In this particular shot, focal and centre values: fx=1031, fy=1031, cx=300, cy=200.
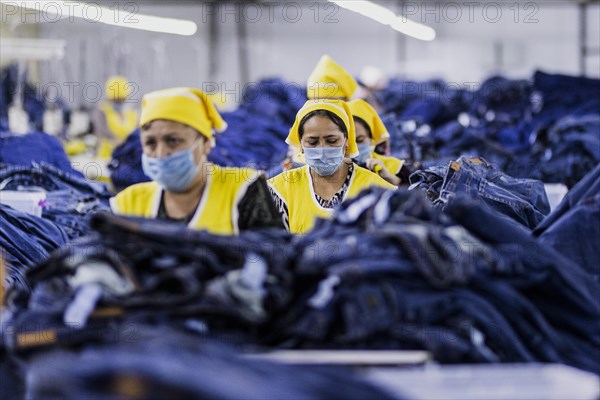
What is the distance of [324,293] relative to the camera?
2.20m

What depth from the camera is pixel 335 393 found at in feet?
6.04

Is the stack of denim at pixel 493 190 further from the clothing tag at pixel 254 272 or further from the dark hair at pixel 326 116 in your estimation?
the clothing tag at pixel 254 272

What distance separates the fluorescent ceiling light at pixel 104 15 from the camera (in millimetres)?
9266

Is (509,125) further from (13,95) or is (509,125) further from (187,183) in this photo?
(187,183)

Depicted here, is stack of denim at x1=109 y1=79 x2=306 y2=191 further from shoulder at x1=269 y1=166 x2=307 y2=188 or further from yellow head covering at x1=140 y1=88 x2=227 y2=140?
yellow head covering at x1=140 y1=88 x2=227 y2=140

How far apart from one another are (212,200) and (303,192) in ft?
4.34

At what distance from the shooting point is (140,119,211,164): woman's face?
10.1ft

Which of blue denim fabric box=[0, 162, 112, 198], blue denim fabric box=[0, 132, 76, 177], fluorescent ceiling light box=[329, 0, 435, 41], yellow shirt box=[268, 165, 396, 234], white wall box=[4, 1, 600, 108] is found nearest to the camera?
yellow shirt box=[268, 165, 396, 234]

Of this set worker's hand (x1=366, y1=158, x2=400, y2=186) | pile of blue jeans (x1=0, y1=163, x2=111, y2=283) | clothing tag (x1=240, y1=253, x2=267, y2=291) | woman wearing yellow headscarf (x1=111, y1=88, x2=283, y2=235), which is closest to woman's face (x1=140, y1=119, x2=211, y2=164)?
woman wearing yellow headscarf (x1=111, y1=88, x2=283, y2=235)

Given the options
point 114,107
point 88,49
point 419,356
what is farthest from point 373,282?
point 88,49

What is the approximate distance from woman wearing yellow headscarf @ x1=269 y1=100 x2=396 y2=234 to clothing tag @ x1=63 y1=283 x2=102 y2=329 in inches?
84.2

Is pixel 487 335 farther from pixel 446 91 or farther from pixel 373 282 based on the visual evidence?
pixel 446 91

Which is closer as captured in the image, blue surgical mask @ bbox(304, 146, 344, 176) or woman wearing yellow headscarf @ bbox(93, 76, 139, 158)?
blue surgical mask @ bbox(304, 146, 344, 176)

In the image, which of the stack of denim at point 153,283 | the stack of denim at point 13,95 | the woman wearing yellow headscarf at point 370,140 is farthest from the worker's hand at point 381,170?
the stack of denim at point 13,95
